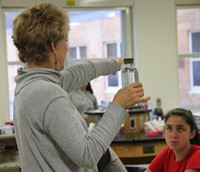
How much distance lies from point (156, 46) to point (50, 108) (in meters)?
3.99

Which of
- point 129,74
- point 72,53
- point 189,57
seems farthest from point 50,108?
point 189,57

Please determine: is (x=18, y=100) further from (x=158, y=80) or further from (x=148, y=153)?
(x=158, y=80)

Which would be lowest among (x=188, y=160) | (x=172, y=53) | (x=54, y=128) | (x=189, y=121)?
(x=188, y=160)

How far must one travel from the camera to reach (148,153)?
302 cm

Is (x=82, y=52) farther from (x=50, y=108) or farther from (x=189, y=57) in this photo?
(x=50, y=108)

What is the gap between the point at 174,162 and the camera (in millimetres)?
1777

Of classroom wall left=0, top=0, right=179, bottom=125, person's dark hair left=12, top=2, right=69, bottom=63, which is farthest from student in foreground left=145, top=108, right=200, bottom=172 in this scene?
classroom wall left=0, top=0, right=179, bottom=125

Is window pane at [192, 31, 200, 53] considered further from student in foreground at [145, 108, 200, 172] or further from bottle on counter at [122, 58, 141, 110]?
bottle on counter at [122, 58, 141, 110]

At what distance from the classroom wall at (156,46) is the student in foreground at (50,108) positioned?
12.4ft

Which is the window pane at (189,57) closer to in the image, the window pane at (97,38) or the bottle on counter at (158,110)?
the bottle on counter at (158,110)

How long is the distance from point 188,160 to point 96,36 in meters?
3.77

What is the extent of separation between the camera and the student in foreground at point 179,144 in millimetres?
1731

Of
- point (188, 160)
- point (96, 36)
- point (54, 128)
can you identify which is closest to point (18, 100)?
point (54, 128)

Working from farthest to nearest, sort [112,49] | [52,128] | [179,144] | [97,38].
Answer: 1. [97,38]
2. [112,49]
3. [179,144]
4. [52,128]
